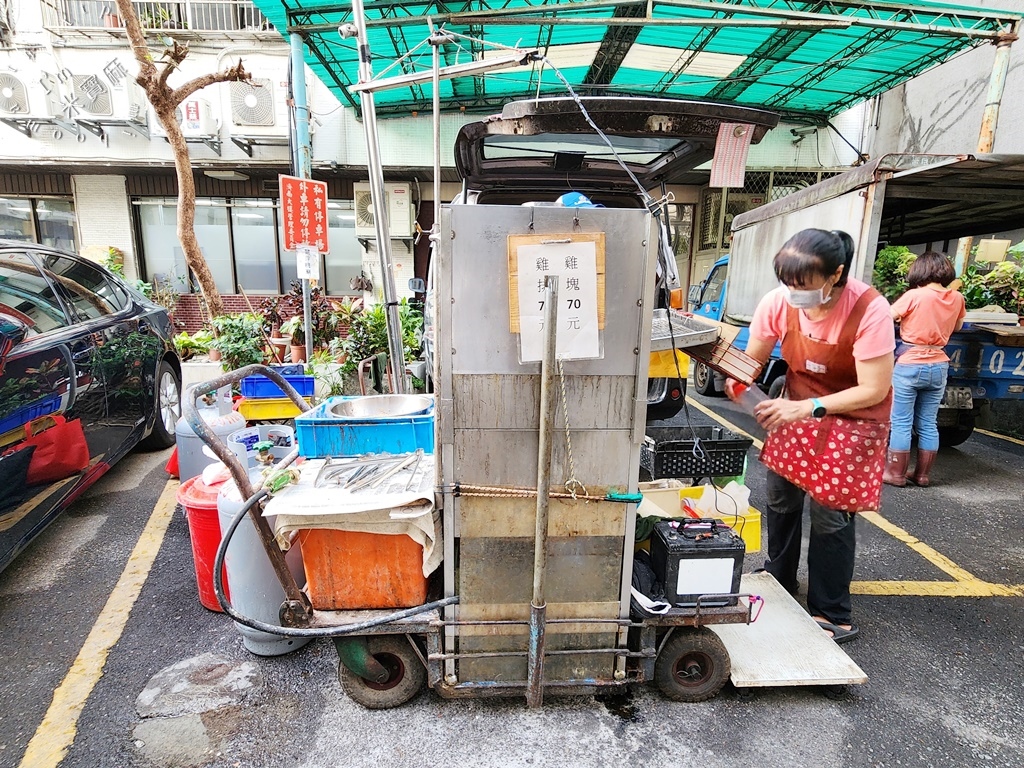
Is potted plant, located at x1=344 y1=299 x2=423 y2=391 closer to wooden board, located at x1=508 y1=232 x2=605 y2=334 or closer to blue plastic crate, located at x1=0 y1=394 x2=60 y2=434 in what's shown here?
blue plastic crate, located at x1=0 y1=394 x2=60 y2=434

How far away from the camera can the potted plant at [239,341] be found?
19.1 ft

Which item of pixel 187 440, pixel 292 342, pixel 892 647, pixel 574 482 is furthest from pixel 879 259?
pixel 187 440

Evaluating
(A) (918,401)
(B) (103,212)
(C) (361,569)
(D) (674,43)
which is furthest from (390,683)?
(B) (103,212)

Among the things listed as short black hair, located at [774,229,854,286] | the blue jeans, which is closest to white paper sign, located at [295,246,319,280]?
short black hair, located at [774,229,854,286]

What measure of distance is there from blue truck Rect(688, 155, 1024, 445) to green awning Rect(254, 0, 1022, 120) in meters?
2.05

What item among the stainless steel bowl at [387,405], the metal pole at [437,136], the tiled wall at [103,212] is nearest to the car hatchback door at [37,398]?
the stainless steel bowl at [387,405]

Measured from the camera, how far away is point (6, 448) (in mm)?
2535

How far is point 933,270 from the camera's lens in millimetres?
4051

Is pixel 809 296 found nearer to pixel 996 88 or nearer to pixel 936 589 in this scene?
pixel 936 589

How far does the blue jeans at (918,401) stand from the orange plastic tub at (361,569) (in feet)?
13.7

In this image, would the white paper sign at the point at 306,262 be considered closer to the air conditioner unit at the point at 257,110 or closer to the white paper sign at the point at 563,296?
the white paper sign at the point at 563,296

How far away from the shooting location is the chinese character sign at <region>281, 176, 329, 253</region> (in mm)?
5012

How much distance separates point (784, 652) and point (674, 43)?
24.8ft

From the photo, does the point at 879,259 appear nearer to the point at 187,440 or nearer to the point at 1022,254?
the point at 1022,254
